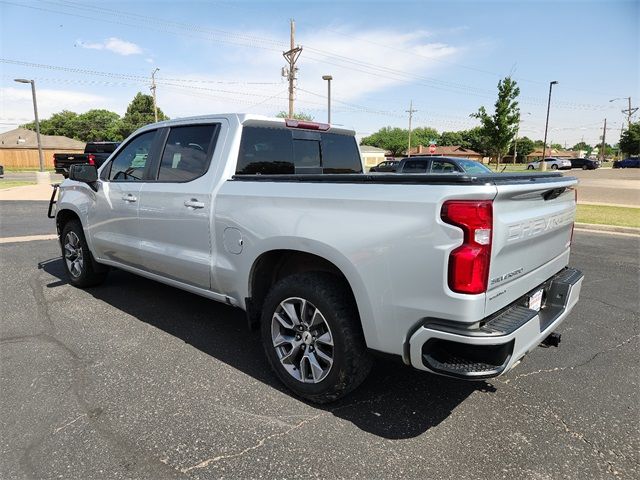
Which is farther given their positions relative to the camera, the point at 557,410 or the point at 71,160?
the point at 71,160

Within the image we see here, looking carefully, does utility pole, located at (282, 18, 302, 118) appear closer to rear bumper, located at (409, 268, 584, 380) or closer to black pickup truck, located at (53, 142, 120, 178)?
black pickup truck, located at (53, 142, 120, 178)

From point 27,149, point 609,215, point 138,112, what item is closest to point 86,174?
point 609,215

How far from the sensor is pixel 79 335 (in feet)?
13.2

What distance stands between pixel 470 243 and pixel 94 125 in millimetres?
96523

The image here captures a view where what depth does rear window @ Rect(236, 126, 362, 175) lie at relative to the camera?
3.63 metres

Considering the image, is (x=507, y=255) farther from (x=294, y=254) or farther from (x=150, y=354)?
(x=150, y=354)

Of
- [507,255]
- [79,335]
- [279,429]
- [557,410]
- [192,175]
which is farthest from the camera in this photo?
[79,335]

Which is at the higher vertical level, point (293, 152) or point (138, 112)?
point (138, 112)

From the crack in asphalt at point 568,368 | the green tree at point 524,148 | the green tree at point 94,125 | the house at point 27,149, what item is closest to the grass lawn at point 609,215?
the crack in asphalt at point 568,368

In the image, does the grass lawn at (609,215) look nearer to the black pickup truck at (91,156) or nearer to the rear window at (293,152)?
the rear window at (293,152)

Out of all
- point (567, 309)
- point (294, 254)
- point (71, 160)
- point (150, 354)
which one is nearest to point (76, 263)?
point (150, 354)

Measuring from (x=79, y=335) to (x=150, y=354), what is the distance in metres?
0.87

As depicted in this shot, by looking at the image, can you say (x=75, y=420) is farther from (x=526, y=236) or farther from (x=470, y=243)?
(x=526, y=236)

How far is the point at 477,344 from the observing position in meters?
2.18
